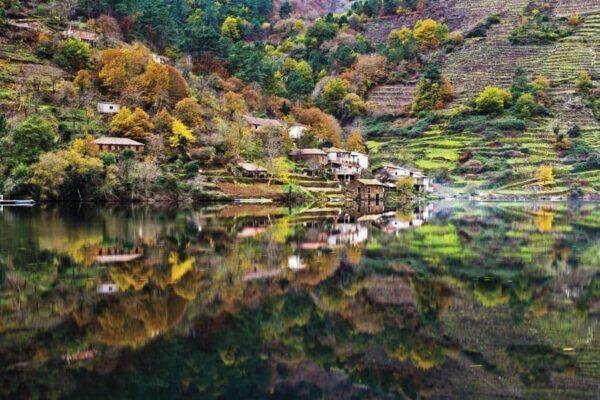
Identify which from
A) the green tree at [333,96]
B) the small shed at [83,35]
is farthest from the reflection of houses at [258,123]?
the green tree at [333,96]

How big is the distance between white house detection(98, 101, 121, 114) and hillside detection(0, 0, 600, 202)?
686 millimetres

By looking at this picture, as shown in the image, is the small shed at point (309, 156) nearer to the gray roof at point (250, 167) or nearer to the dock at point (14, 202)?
the gray roof at point (250, 167)

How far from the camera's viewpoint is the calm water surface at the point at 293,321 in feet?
31.2

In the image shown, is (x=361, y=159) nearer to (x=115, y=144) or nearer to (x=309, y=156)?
(x=309, y=156)

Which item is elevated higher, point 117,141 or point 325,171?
point 117,141

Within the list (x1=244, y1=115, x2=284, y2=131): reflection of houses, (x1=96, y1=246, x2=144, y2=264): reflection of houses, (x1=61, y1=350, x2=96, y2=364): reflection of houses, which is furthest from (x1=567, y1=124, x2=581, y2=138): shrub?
(x1=61, y1=350, x2=96, y2=364): reflection of houses

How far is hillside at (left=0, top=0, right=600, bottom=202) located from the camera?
60812mm

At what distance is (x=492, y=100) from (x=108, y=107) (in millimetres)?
58212

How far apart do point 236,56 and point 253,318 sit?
88244 millimetres

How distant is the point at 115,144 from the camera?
61.7 m

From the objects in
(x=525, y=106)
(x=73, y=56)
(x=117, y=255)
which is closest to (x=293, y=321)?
(x=117, y=255)

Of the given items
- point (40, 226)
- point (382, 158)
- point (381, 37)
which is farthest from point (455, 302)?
point (381, 37)

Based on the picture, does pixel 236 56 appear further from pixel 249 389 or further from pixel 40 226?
pixel 249 389

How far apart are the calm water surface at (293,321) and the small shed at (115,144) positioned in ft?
126
